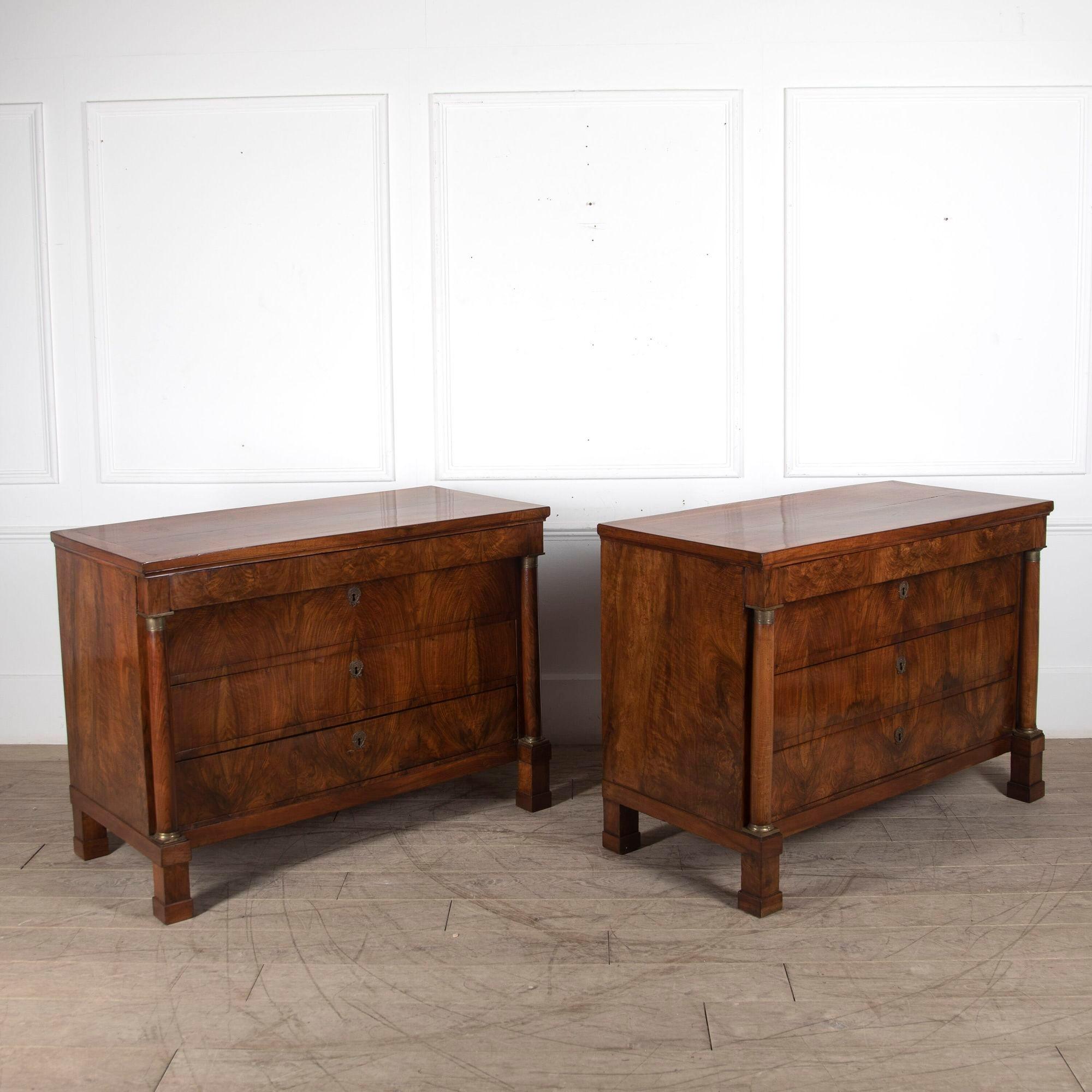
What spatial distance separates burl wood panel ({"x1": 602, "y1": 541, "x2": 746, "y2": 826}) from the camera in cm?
274

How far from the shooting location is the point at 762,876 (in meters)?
2.73

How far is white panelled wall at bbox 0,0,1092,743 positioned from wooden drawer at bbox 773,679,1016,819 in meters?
0.79

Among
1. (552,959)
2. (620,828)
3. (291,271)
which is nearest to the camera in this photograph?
(552,959)

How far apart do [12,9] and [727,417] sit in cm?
253

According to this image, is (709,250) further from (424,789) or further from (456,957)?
(456,957)

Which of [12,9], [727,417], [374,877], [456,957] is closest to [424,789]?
[374,877]

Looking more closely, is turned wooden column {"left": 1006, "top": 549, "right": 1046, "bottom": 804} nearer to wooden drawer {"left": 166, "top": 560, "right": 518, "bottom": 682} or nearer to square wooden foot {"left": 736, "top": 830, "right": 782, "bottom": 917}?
square wooden foot {"left": 736, "top": 830, "right": 782, "bottom": 917}

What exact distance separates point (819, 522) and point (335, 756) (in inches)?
51.9

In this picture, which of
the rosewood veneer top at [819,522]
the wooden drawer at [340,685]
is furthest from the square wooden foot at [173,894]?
the rosewood veneer top at [819,522]

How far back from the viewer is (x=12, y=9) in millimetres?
3785

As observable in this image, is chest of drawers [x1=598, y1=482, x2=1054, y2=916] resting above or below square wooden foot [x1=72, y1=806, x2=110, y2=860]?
above

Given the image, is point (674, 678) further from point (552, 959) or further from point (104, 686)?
point (104, 686)

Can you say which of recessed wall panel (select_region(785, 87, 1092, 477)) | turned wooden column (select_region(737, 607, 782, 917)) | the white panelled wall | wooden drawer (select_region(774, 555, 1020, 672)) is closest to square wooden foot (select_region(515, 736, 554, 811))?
the white panelled wall

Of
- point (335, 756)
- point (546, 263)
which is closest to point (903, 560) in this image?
point (335, 756)
